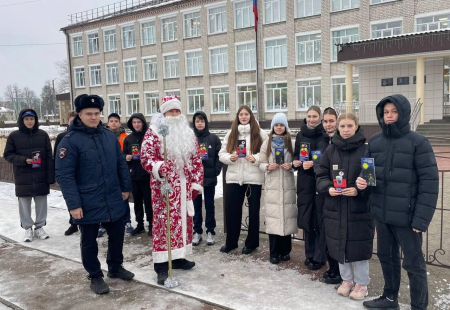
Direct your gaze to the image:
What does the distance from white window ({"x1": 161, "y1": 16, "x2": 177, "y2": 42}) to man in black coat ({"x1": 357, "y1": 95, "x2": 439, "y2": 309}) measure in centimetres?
3062

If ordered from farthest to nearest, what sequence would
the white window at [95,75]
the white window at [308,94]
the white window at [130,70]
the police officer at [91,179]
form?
the white window at [95,75]
the white window at [130,70]
the white window at [308,94]
the police officer at [91,179]

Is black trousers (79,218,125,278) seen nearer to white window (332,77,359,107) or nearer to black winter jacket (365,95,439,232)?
black winter jacket (365,95,439,232)

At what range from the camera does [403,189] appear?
312cm

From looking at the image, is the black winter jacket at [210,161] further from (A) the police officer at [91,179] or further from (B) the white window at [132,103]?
(B) the white window at [132,103]

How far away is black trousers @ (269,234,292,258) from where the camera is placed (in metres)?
4.59

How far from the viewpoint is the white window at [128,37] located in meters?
34.1

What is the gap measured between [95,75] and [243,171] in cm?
3589

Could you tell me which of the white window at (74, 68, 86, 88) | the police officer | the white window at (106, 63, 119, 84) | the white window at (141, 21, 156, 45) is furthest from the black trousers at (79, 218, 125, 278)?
the white window at (74, 68, 86, 88)

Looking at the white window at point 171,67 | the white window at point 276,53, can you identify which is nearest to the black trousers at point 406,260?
the white window at point 276,53

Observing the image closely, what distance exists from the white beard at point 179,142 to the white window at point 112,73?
3341 cm

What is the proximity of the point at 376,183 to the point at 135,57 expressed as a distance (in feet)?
109

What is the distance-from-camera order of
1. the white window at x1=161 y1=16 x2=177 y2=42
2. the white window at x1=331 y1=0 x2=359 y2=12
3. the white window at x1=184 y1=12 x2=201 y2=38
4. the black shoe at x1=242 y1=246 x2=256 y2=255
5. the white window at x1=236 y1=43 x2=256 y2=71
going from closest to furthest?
the black shoe at x1=242 y1=246 x2=256 y2=255 < the white window at x1=331 y1=0 x2=359 y2=12 < the white window at x1=236 y1=43 x2=256 y2=71 < the white window at x1=184 y1=12 x2=201 y2=38 < the white window at x1=161 y1=16 x2=177 y2=42

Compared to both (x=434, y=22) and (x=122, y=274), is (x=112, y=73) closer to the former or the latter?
(x=434, y=22)

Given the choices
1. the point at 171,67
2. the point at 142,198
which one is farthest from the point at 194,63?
the point at 142,198
